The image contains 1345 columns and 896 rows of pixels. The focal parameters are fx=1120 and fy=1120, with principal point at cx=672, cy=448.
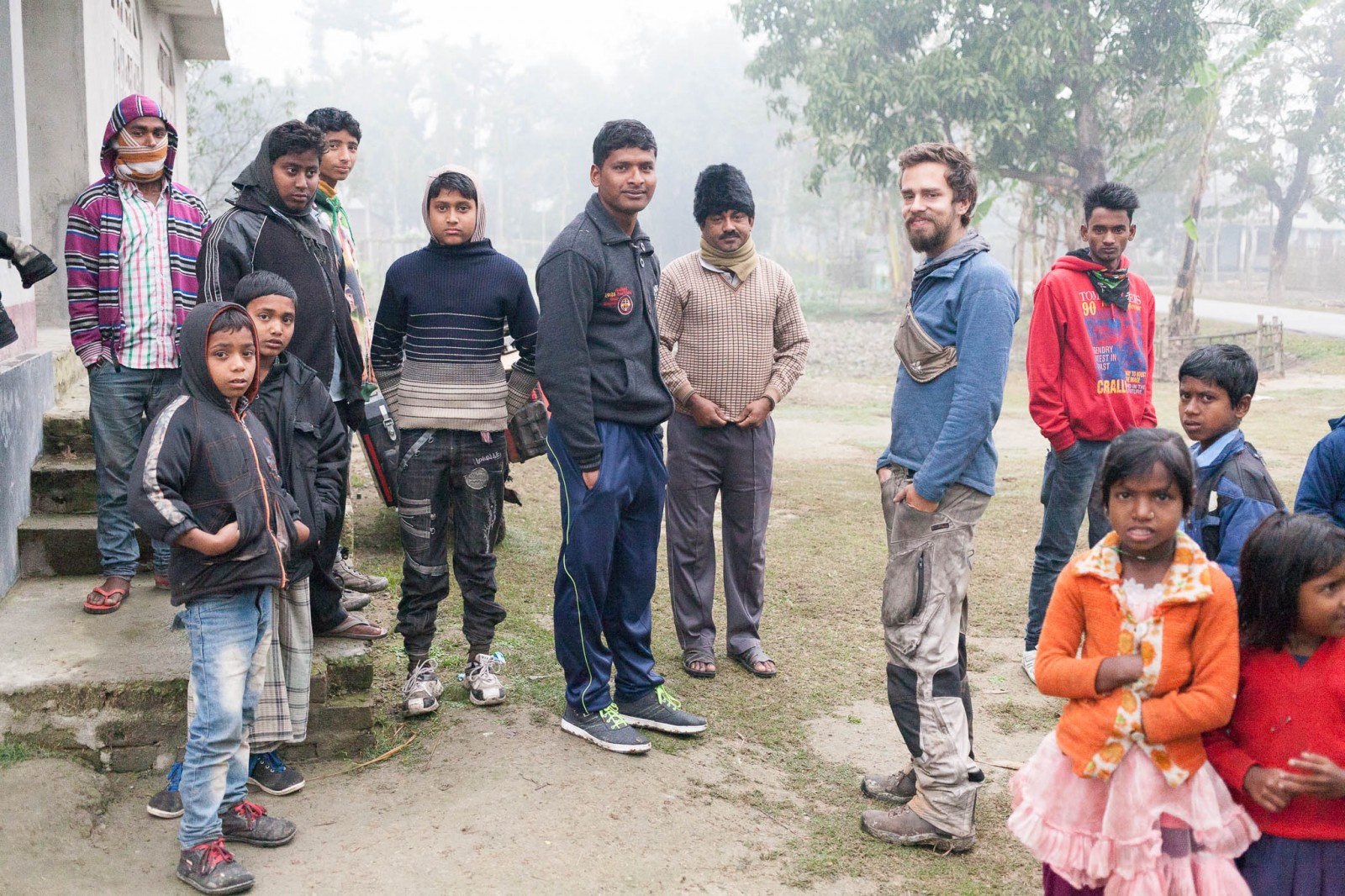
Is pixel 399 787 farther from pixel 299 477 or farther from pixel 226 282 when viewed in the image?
pixel 226 282

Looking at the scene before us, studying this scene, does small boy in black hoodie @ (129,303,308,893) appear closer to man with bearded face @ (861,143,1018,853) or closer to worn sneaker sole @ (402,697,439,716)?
worn sneaker sole @ (402,697,439,716)

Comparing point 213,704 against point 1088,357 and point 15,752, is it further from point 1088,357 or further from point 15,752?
point 1088,357

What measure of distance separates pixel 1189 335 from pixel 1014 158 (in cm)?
480

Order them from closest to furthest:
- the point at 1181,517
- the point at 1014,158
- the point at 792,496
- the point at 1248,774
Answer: the point at 1248,774 → the point at 1181,517 → the point at 792,496 → the point at 1014,158

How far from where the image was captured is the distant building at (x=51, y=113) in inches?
186

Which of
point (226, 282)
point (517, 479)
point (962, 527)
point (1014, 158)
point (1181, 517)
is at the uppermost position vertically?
point (1014, 158)

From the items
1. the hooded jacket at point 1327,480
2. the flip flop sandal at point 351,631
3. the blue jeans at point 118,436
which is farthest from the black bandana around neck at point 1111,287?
the blue jeans at point 118,436

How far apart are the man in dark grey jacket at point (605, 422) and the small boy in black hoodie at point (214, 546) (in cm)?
106

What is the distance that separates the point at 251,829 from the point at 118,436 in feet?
5.80

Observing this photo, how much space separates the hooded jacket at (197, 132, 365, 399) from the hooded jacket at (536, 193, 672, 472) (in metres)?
0.82

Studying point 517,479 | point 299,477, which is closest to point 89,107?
point 517,479

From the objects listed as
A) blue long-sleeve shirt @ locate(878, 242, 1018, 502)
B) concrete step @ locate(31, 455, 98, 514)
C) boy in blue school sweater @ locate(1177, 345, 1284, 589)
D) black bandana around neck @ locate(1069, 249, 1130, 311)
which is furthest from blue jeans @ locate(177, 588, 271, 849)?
black bandana around neck @ locate(1069, 249, 1130, 311)

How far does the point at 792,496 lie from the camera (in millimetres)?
8742

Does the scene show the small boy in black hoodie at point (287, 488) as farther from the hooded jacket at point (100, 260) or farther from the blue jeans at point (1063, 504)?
the blue jeans at point (1063, 504)
